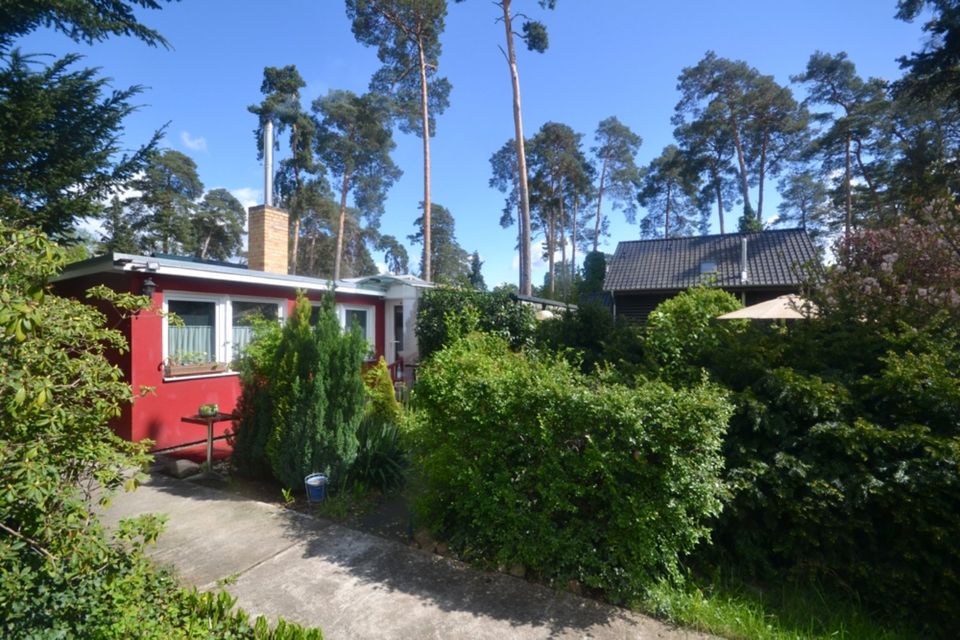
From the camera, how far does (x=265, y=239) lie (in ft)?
Answer: 29.7

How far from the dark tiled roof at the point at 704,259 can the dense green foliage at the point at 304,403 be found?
56.4ft

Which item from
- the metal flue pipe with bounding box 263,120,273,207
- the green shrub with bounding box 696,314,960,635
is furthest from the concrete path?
the metal flue pipe with bounding box 263,120,273,207

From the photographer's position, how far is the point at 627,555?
290 centimetres

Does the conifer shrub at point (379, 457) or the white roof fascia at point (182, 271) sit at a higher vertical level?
the white roof fascia at point (182, 271)

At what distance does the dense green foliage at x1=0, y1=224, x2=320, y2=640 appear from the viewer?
1.71 m

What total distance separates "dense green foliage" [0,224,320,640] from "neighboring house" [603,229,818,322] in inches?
699

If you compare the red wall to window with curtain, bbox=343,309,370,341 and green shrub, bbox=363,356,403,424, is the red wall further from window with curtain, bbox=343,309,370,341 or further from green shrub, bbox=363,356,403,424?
window with curtain, bbox=343,309,370,341

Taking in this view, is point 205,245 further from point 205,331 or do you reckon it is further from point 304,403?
point 304,403

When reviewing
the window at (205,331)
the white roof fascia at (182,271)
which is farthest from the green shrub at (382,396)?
the window at (205,331)

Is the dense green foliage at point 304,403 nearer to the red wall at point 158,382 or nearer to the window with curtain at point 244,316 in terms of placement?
the red wall at point 158,382

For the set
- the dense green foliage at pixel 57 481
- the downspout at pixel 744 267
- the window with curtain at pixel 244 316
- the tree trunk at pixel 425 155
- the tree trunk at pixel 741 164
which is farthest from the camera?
the tree trunk at pixel 741 164

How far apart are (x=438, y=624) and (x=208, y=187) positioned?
41303 millimetres

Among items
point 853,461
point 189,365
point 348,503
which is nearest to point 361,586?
point 348,503

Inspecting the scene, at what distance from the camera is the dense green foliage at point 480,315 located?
31.8 ft
